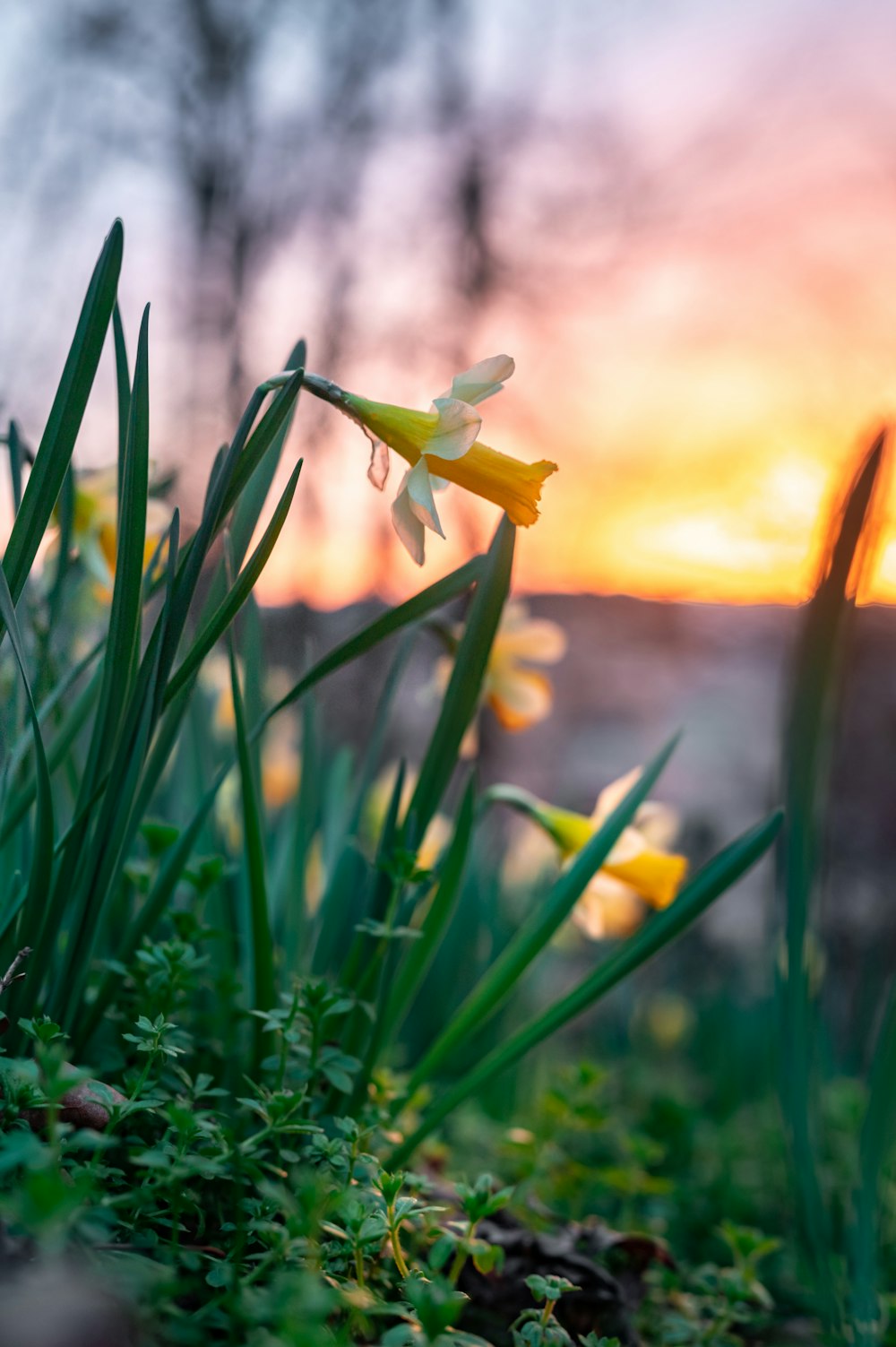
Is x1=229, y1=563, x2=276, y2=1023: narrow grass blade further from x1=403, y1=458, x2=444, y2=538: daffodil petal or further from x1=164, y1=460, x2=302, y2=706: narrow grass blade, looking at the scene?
x1=403, y1=458, x2=444, y2=538: daffodil petal

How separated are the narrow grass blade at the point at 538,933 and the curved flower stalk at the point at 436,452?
34 centimetres

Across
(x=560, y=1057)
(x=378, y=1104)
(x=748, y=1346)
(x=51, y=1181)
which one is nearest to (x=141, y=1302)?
(x=51, y=1181)

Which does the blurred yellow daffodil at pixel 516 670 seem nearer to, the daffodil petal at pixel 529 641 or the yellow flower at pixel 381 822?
the daffodil petal at pixel 529 641

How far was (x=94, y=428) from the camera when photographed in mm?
2848

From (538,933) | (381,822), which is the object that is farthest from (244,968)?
(381,822)

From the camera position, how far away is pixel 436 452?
719 mm

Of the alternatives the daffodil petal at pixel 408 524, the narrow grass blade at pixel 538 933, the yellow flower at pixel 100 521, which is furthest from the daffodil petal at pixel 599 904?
the yellow flower at pixel 100 521

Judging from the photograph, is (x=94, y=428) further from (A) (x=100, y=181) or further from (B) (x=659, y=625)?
(B) (x=659, y=625)

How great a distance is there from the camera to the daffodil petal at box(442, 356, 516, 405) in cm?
73

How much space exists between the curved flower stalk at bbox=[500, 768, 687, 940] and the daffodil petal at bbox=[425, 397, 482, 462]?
18.1 inches

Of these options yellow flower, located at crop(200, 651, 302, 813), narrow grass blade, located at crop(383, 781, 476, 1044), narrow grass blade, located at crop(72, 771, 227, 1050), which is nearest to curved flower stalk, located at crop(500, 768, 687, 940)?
narrow grass blade, located at crop(383, 781, 476, 1044)

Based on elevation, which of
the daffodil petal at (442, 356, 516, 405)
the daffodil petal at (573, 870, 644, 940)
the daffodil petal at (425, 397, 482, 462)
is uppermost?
the daffodil petal at (442, 356, 516, 405)

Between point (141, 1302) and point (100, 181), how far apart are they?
457 centimetres

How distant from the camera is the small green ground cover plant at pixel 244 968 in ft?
1.70
